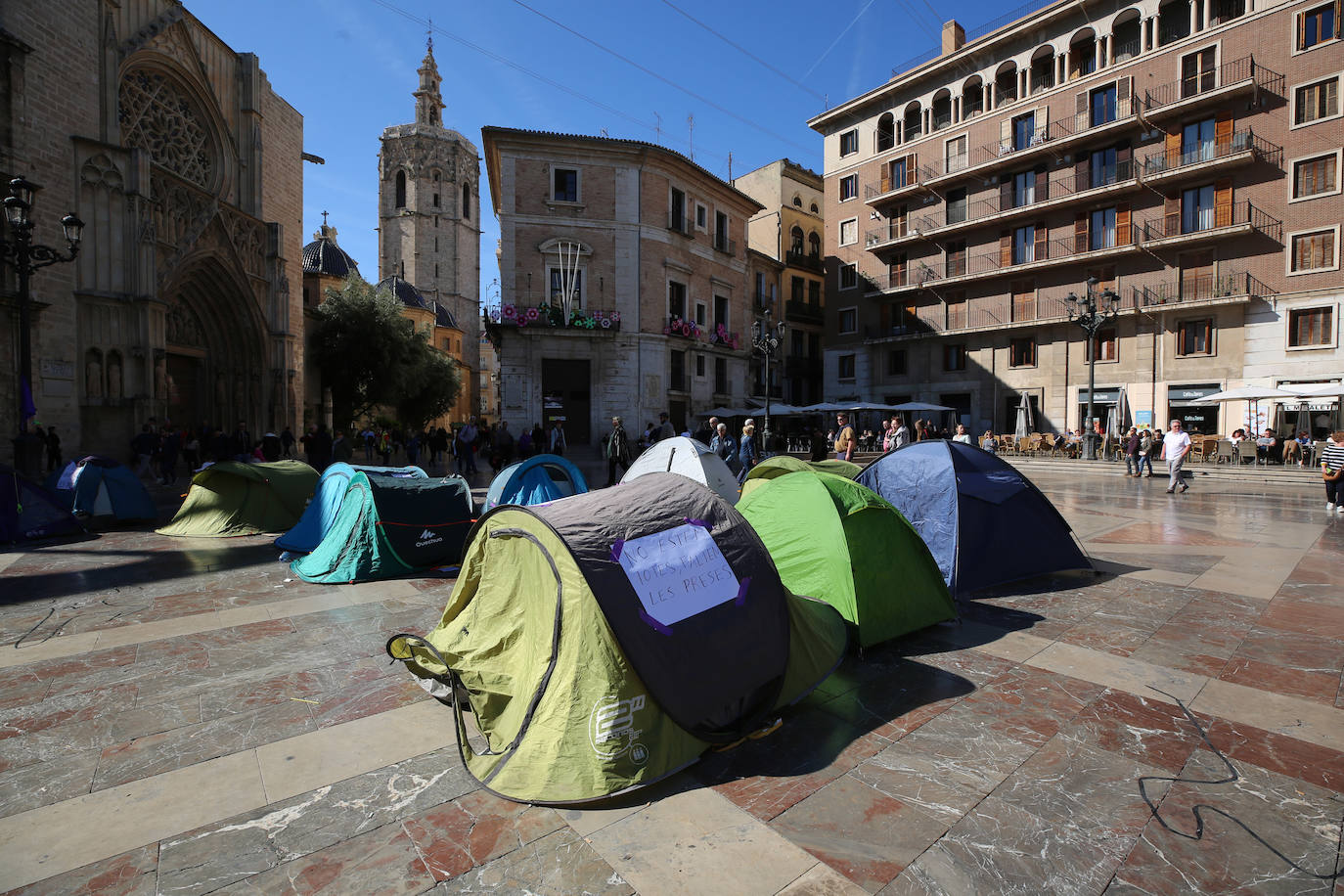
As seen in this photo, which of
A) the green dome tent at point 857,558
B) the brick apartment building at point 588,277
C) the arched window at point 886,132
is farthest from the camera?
the arched window at point 886,132

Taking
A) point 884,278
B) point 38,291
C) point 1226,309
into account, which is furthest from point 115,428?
point 1226,309

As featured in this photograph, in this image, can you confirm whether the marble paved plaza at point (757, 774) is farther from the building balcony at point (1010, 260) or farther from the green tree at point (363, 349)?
the building balcony at point (1010, 260)

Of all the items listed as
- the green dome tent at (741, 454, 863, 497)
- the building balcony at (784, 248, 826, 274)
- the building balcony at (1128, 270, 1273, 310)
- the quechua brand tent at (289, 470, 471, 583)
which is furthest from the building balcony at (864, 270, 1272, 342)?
the quechua brand tent at (289, 470, 471, 583)

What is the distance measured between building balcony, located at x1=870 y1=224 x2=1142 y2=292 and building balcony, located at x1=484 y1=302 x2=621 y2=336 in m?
17.2

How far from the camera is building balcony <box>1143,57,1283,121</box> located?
23.5m

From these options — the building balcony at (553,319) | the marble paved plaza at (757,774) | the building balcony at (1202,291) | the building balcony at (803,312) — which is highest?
the building balcony at (803,312)

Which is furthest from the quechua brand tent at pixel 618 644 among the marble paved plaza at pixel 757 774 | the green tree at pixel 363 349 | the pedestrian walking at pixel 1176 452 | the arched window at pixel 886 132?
the arched window at pixel 886 132

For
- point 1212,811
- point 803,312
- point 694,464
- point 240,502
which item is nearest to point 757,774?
point 1212,811

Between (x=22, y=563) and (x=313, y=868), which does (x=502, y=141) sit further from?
(x=313, y=868)

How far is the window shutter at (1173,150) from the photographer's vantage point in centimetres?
2575

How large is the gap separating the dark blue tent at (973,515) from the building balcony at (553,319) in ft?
66.3

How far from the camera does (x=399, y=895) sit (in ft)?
7.79

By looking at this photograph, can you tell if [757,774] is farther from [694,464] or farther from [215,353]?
[215,353]

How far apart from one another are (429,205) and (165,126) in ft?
126
